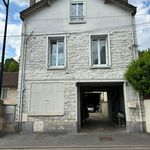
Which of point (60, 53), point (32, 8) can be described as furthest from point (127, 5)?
point (32, 8)

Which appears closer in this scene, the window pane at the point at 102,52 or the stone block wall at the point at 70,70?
the stone block wall at the point at 70,70

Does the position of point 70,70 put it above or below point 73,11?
below

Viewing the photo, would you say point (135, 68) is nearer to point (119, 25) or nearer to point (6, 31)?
point (119, 25)

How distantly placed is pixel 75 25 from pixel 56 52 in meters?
2.15

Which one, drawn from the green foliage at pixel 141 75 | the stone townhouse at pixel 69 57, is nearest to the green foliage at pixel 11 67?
the stone townhouse at pixel 69 57

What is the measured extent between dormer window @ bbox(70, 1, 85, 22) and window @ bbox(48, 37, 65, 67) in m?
1.59

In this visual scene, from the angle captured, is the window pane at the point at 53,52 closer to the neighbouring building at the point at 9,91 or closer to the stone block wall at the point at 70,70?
the stone block wall at the point at 70,70

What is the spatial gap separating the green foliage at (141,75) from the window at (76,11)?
4758mm

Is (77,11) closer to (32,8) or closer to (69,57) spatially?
(32,8)

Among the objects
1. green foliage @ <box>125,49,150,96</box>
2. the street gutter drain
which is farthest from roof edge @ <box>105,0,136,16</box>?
the street gutter drain

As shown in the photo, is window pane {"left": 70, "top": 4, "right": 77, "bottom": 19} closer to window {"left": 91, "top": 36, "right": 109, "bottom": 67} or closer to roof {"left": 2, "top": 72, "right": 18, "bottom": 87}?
window {"left": 91, "top": 36, "right": 109, "bottom": 67}

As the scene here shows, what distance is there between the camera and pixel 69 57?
42.2 feet

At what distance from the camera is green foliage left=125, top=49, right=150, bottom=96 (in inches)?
432

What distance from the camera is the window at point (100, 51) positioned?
12.9 m
